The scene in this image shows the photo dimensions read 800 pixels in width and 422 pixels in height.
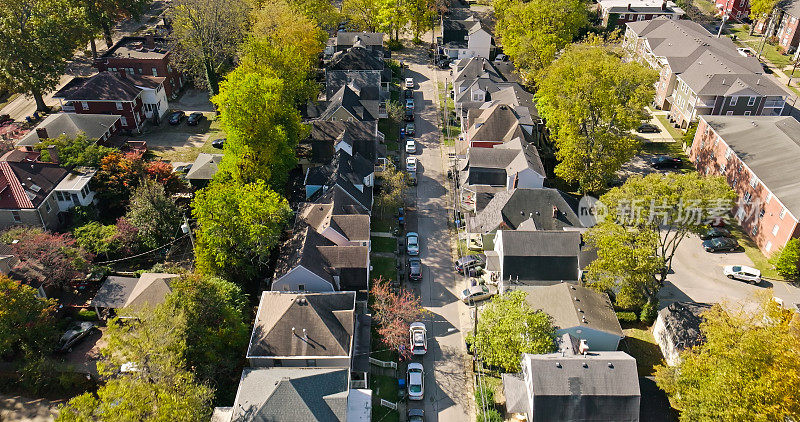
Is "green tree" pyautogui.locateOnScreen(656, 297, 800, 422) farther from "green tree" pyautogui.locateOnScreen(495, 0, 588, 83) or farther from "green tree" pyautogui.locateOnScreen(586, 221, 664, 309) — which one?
"green tree" pyautogui.locateOnScreen(495, 0, 588, 83)

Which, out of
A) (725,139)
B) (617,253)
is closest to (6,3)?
(617,253)

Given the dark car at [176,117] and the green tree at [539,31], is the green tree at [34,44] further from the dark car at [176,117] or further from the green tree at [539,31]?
the green tree at [539,31]

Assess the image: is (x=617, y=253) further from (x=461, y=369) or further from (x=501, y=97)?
(x=501, y=97)

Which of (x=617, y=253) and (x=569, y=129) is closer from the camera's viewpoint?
(x=617, y=253)

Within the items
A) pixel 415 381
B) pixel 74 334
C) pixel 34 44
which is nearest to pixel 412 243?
pixel 415 381

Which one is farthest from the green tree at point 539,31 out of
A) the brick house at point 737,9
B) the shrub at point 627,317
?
the brick house at point 737,9

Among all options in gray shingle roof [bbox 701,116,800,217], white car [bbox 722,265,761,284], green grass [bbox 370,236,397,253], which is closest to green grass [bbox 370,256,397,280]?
green grass [bbox 370,236,397,253]
